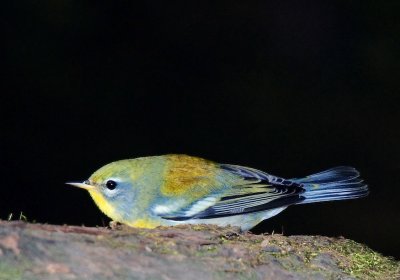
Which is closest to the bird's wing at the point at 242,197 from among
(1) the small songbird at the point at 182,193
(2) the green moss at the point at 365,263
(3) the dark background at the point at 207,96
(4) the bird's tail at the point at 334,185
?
(1) the small songbird at the point at 182,193

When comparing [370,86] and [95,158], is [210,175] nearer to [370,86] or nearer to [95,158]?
[95,158]

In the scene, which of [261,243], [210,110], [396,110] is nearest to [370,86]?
[396,110]

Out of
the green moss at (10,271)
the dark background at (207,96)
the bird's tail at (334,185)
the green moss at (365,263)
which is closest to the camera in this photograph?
the green moss at (10,271)

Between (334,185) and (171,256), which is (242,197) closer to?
(334,185)

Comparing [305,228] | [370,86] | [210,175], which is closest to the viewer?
[210,175]

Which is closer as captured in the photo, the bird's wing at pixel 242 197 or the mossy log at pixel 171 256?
the mossy log at pixel 171 256

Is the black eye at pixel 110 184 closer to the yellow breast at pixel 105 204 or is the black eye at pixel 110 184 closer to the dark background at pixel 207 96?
the yellow breast at pixel 105 204

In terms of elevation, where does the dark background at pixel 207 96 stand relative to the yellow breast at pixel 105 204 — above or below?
above
